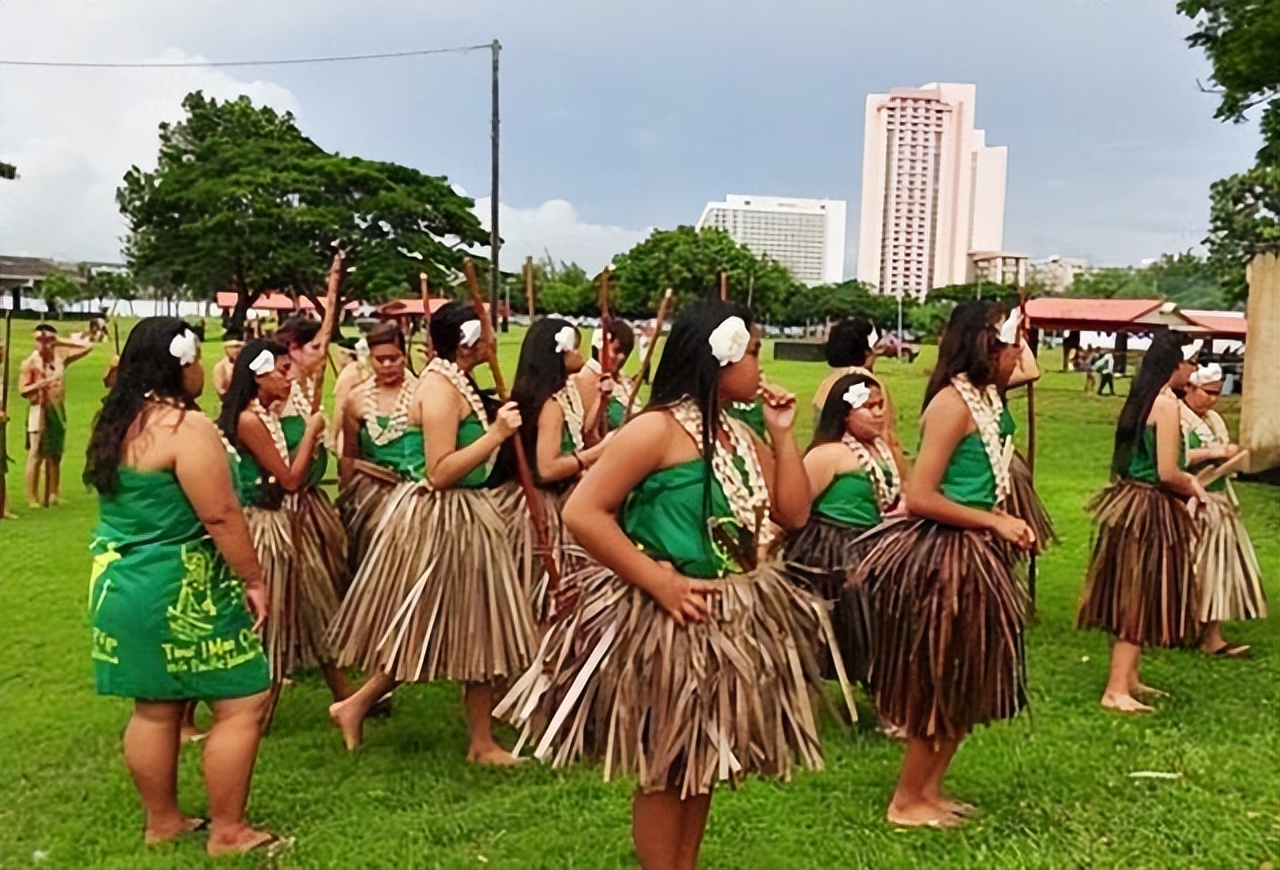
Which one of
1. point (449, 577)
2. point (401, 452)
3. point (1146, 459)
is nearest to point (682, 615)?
point (449, 577)

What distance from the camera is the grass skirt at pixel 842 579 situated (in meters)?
3.93

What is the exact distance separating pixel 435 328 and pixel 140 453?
47.3 inches

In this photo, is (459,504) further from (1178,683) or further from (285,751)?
(1178,683)

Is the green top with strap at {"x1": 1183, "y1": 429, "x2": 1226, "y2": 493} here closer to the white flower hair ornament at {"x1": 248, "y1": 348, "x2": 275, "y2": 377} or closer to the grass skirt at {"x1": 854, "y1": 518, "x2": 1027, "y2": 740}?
the grass skirt at {"x1": 854, "y1": 518, "x2": 1027, "y2": 740}

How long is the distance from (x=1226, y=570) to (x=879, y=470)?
1.96 m

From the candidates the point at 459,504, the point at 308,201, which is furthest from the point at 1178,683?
the point at 308,201

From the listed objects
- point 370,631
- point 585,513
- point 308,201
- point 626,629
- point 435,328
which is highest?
point 308,201

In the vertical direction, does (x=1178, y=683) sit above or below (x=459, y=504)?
below

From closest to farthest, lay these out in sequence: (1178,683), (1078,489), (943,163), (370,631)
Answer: (370,631) < (1178,683) < (1078,489) < (943,163)

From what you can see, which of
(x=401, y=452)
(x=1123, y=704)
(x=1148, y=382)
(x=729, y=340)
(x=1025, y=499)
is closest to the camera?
(x=729, y=340)

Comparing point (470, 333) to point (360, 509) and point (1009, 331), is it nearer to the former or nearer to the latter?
point (360, 509)

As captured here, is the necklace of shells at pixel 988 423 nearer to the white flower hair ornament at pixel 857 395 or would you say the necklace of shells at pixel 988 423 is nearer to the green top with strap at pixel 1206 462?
the white flower hair ornament at pixel 857 395

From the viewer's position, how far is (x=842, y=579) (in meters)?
4.16

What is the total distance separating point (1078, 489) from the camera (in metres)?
10.4
